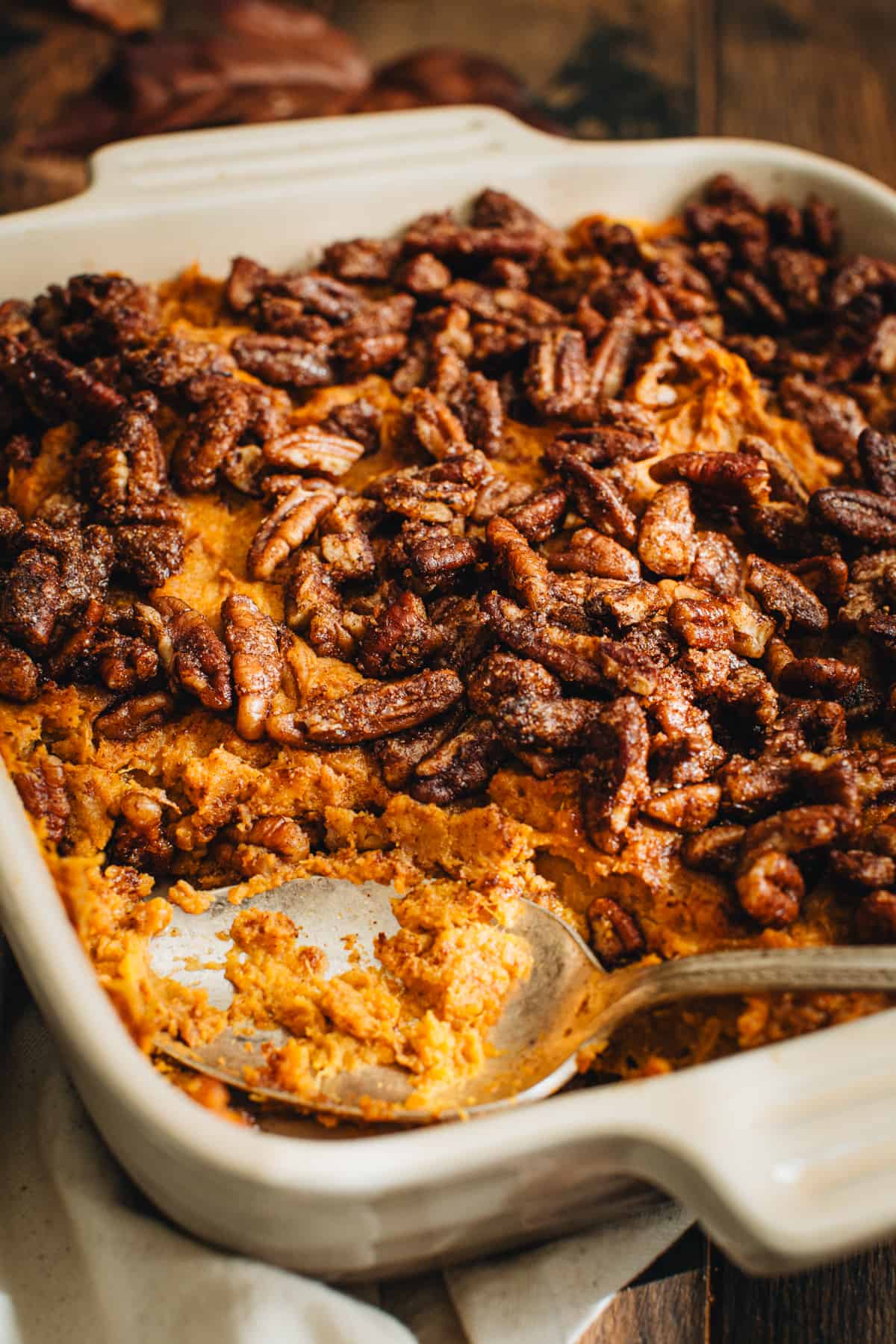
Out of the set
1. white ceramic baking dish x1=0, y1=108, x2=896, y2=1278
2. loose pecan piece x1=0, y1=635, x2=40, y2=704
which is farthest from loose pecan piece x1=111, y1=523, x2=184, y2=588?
white ceramic baking dish x1=0, y1=108, x2=896, y2=1278

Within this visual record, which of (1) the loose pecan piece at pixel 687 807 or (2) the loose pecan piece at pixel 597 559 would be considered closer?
(1) the loose pecan piece at pixel 687 807

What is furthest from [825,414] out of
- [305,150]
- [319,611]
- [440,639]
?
[305,150]

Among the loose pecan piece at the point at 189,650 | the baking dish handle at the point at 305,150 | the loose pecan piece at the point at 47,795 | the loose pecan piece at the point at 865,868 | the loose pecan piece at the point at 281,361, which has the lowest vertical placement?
the loose pecan piece at the point at 47,795

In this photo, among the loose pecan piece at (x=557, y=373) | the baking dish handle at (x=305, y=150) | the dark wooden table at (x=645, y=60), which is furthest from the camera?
the dark wooden table at (x=645, y=60)

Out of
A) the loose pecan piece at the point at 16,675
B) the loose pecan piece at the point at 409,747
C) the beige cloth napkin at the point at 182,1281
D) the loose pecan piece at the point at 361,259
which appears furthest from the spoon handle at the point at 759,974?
the loose pecan piece at the point at 361,259

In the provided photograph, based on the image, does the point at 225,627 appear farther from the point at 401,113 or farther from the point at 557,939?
the point at 401,113

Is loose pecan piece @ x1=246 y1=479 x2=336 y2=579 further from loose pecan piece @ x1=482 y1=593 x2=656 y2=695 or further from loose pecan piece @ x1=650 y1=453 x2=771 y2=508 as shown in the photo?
loose pecan piece @ x1=650 y1=453 x2=771 y2=508

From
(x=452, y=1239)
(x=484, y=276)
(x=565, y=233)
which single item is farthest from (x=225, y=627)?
(x=565, y=233)

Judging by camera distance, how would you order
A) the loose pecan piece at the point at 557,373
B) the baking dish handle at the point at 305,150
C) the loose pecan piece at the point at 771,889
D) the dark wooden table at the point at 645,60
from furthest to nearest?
the dark wooden table at the point at 645,60, the baking dish handle at the point at 305,150, the loose pecan piece at the point at 557,373, the loose pecan piece at the point at 771,889

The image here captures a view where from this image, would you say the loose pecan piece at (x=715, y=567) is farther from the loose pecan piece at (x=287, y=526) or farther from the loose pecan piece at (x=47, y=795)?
the loose pecan piece at (x=47, y=795)
